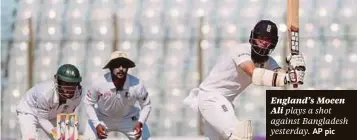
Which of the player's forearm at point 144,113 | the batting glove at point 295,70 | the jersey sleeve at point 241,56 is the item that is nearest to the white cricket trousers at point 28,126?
the player's forearm at point 144,113

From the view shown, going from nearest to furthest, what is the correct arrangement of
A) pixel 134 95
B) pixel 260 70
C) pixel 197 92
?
pixel 260 70
pixel 197 92
pixel 134 95

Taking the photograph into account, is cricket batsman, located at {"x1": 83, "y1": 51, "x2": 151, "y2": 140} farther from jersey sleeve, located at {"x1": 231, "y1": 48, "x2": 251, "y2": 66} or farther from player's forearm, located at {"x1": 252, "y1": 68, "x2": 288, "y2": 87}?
player's forearm, located at {"x1": 252, "y1": 68, "x2": 288, "y2": 87}

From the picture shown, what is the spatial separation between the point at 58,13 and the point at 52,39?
0.23 meters

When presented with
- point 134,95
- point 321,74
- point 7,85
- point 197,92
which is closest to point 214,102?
point 197,92

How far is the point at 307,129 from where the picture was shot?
6.77 metres

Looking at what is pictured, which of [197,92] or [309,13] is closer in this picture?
[197,92]

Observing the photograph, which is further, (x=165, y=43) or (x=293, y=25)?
(x=165, y=43)

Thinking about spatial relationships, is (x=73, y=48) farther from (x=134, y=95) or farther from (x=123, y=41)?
(x=134, y=95)

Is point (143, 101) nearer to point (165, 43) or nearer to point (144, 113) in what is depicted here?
point (144, 113)

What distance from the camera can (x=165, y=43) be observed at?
9.16 metres

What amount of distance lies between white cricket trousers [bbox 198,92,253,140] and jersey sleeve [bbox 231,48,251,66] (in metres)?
0.28

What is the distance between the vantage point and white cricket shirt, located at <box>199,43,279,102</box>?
6.93 metres

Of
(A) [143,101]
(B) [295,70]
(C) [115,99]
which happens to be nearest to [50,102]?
(C) [115,99]

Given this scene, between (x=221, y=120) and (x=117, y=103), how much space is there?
4.15 ft
